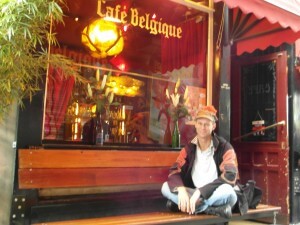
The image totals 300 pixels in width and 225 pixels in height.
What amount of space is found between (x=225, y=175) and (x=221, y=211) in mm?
354

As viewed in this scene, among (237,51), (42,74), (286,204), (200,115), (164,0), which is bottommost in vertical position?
(286,204)

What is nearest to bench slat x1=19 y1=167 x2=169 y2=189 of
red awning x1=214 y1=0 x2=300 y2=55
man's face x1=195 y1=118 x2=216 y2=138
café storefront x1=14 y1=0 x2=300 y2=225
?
café storefront x1=14 y1=0 x2=300 y2=225

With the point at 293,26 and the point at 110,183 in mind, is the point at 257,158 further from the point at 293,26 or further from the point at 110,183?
the point at 110,183

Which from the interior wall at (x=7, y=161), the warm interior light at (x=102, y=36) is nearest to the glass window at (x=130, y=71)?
the warm interior light at (x=102, y=36)

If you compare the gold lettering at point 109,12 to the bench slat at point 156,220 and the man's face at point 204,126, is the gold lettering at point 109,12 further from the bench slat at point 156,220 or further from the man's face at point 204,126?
the bench slat at point 156,220

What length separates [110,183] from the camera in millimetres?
3951

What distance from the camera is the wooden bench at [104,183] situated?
3438mm

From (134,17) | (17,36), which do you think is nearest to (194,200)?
(17,36)

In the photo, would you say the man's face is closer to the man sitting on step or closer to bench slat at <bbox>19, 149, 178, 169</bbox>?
the man sitting on step

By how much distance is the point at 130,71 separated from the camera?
20.5 ft

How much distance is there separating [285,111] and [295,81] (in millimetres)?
528

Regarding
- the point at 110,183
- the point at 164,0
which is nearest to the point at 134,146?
the point at 110,183

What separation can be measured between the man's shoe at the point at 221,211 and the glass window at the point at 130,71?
160cm

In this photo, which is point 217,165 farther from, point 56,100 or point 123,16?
point 123,16
